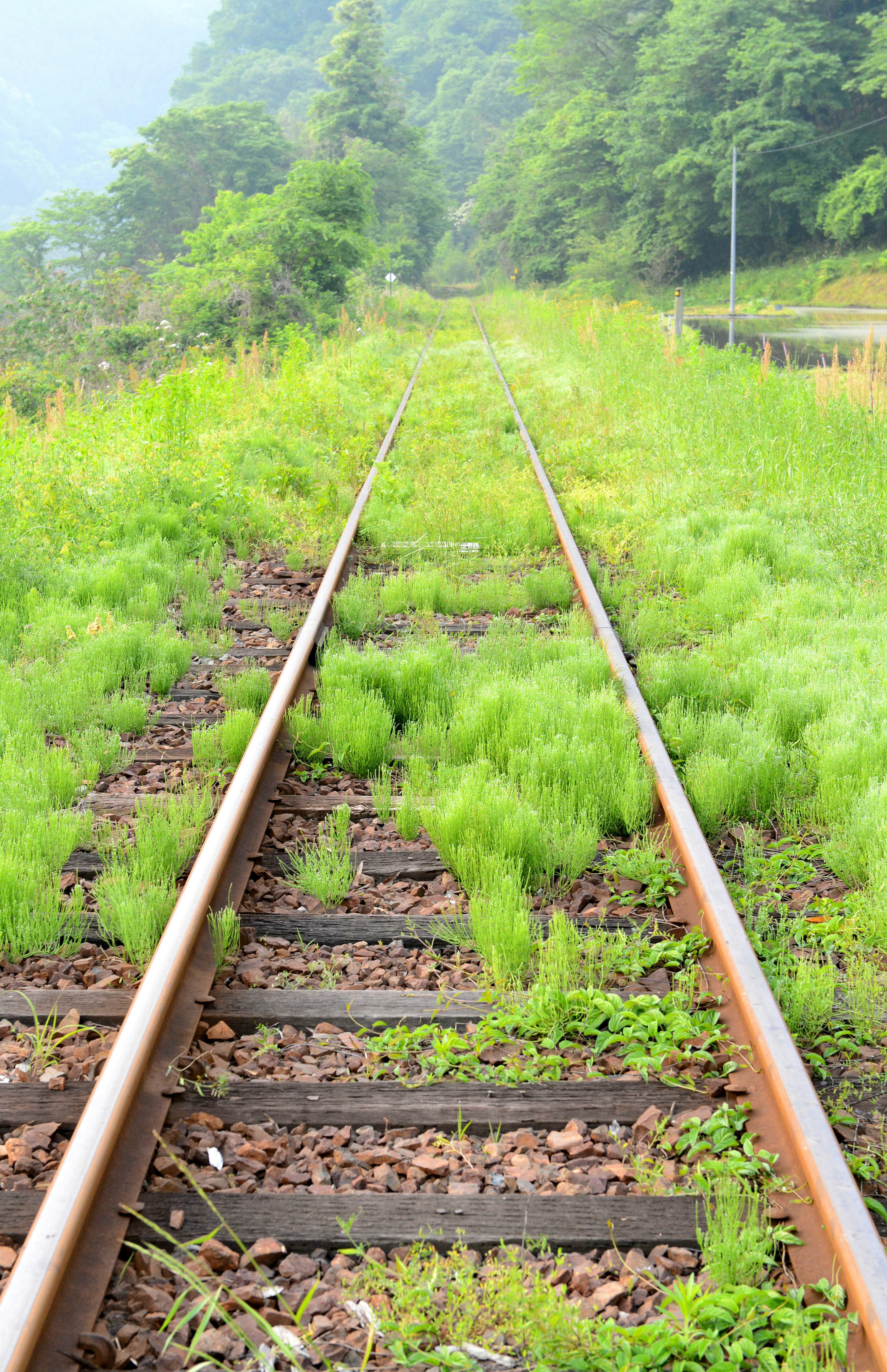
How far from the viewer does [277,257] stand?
2528cm

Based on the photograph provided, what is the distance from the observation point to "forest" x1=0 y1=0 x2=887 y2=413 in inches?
938

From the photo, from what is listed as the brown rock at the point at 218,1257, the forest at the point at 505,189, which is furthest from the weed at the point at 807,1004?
the forest at the point at 505,189

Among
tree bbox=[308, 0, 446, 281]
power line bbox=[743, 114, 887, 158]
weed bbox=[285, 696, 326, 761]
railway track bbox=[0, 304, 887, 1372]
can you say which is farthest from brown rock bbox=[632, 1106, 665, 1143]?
tree bbox=[308, 0, 446, 281]

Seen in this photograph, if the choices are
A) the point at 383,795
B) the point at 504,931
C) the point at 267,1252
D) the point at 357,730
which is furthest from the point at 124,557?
the point at 267,1252

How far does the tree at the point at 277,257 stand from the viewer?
23.6 m

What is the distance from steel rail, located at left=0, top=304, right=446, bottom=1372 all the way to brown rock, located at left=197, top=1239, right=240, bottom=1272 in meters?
0.22

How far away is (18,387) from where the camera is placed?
57.5 feet

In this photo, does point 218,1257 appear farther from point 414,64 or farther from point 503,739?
point 414,64

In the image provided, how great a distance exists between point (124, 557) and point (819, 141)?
4191 cm

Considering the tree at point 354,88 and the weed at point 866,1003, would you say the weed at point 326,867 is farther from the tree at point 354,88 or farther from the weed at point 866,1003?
the tree at point 354,88

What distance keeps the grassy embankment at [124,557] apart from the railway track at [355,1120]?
294mm

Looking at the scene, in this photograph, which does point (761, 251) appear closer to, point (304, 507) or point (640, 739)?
point (304, 507)

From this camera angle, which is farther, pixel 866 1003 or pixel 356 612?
pixel 356 612

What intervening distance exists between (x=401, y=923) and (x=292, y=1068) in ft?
2.22
